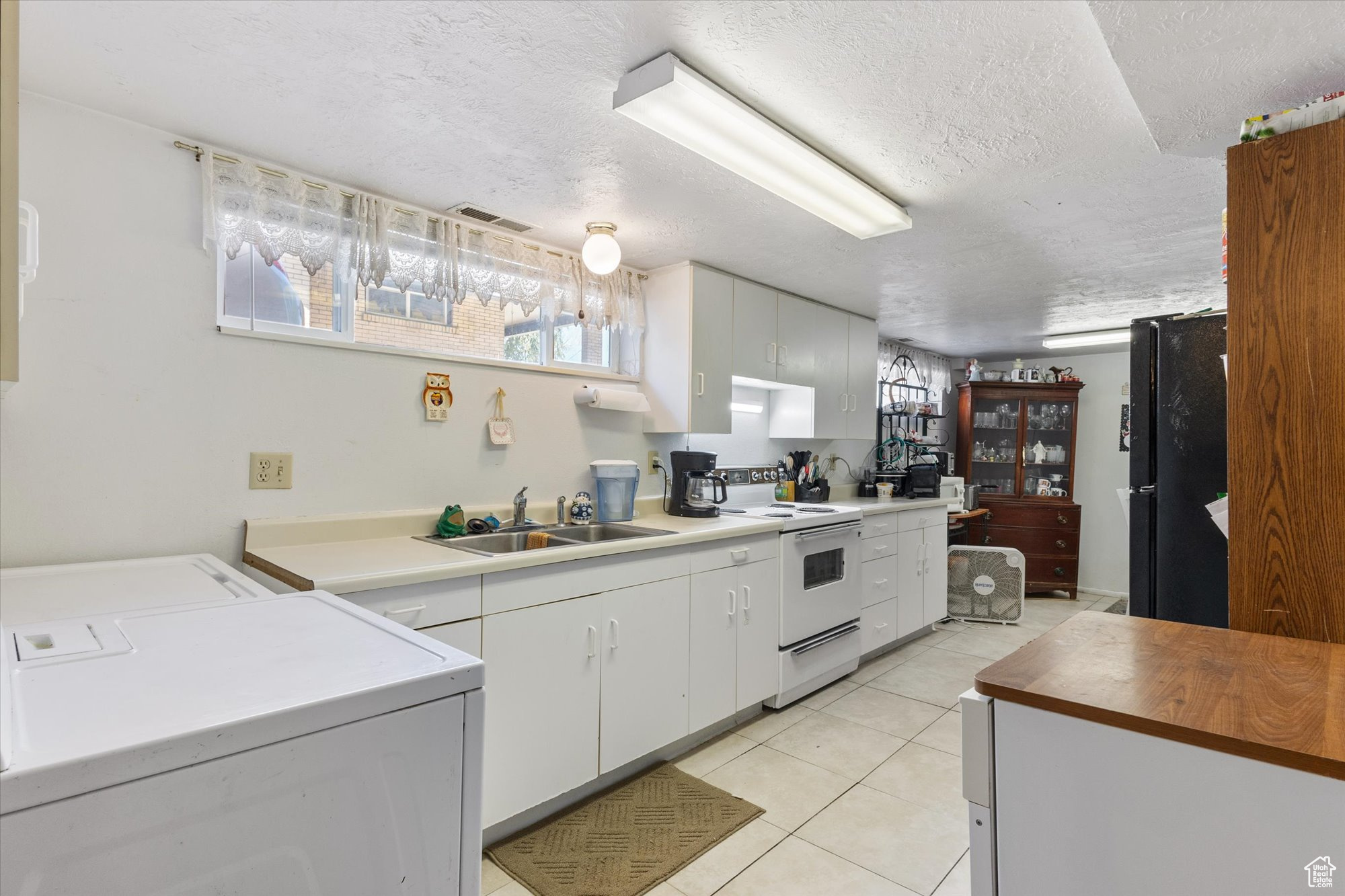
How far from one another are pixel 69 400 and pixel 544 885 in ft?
6.25

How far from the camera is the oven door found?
10.2 ft

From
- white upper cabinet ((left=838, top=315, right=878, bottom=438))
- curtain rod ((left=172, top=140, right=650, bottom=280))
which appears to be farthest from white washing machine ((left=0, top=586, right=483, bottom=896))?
white upper cabinet ((left=838, top=315, right=878, bottom=438))

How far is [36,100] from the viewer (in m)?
1.73

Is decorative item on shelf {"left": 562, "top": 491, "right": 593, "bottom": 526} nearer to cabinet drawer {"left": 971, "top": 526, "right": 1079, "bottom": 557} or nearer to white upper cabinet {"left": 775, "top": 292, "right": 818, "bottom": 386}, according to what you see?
white upper cabinet {"left": 775, "top": 292, "right": 818, "bottom": 386}

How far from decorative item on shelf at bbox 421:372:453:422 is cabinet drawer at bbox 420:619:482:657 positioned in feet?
3.10

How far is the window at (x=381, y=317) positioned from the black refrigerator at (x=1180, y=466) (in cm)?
229

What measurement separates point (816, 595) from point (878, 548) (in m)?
0.78

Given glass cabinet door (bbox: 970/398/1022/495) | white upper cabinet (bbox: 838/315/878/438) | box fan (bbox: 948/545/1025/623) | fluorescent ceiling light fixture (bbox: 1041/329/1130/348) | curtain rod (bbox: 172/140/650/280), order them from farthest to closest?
glass cabinet door (bbox: 970/398/1022/495)
fluorescent ceiling light fixture (bbox: 1041/329/1130/348)
box fan (bbox: 948/545/1025/623)
white upper cabinet (bbox: 838/315/878/438)
curtain rod (bbox: 172/140/650/280)

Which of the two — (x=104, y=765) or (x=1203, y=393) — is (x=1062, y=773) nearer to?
(x=104, y=765)

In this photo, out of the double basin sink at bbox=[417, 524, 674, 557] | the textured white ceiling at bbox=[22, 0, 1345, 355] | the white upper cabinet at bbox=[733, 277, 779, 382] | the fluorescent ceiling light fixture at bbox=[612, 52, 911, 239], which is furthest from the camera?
the white upper cabinet at bbox=[733, 277, 779, 382]

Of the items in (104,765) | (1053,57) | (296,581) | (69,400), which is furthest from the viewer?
(69,400)

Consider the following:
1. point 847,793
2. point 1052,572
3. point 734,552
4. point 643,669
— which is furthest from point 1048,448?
point 643,669

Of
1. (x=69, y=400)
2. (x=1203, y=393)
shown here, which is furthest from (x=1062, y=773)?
(x=69, y=400)

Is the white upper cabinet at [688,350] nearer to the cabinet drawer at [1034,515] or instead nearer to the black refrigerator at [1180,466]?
the black refrigerator at [1180,466]
